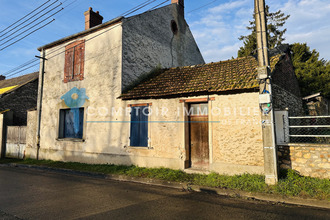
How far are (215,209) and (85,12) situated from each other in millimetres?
13634

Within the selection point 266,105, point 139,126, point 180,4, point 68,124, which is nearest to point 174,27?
point 180,4

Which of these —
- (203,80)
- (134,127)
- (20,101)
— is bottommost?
(134,127)

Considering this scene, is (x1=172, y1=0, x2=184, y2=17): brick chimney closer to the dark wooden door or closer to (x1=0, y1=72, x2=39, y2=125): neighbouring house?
the dark wooden door

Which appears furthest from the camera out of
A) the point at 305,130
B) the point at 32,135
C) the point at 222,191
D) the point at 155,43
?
the point at 32,135

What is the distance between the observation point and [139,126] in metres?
9.29

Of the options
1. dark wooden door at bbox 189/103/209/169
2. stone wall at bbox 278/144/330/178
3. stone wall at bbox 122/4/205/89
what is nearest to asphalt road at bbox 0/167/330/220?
stone wall at bbox 278/144/330/178

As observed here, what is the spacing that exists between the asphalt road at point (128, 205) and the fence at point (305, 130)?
8.25ft

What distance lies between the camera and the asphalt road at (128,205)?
4168 mm

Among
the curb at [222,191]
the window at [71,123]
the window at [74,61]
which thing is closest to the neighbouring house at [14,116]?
the window at [71,123]

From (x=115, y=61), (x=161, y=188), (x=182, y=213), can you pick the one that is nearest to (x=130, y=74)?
(x=115, y=61)

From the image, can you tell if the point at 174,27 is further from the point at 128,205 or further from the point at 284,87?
the point at 128,205

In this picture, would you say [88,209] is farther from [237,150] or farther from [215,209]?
[237,150]

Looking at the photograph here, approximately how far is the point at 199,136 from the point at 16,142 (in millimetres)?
12676

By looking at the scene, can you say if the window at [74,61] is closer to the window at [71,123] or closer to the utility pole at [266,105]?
the window at [71,123]
